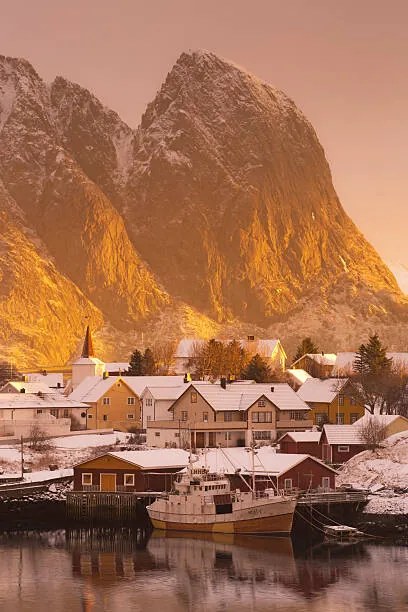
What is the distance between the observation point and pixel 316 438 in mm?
83562

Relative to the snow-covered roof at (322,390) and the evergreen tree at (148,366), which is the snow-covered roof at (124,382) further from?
the evergreen tree at (148,366)

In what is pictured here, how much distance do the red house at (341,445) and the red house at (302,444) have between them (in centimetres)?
69

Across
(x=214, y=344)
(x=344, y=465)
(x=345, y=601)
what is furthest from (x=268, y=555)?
(x=214, y=344)

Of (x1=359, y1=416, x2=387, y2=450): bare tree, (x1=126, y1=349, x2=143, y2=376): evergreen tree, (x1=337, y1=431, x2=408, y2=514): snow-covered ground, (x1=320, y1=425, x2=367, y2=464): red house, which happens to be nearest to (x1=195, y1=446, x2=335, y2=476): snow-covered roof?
(x1=337, y1=431, x2=408, y2=514): snow-covered ground

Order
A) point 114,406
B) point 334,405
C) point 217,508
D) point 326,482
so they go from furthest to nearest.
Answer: point 114,406 < point 334,405 < point 326,482 < point 217,508

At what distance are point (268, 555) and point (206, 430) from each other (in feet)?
93.7

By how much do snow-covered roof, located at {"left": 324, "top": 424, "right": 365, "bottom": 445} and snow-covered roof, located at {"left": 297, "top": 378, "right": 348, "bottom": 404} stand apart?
19.7 m

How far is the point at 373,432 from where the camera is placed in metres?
80.8

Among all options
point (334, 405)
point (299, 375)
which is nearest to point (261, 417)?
point (334, 405)

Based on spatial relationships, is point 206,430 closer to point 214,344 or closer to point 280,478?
point 280,478

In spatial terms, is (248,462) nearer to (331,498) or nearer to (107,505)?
(331,498)

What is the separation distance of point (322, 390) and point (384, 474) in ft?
92.3

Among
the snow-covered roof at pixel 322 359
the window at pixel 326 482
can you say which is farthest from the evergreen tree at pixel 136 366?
the window at pixel 326 482

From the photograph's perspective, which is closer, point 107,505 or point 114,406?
point 107,505
